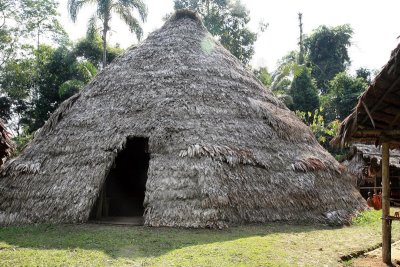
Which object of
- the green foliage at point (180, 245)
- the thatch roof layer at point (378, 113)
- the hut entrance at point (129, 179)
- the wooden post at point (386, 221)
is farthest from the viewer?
the hut entrance at point (129, 179)

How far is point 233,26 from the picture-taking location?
103 feet

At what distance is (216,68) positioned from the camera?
490 inches

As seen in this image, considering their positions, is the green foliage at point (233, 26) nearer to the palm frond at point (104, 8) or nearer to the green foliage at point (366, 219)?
the palm frond at point (104, 8)

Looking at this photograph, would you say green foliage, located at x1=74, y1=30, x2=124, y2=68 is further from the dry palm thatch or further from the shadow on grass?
the shadow on grass

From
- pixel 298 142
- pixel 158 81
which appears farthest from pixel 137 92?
pixel 298 142

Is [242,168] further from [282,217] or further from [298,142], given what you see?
[298,142]

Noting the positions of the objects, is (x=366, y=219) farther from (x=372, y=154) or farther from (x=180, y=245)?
(x=372, y=154)

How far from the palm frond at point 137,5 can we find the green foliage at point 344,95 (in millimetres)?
17482

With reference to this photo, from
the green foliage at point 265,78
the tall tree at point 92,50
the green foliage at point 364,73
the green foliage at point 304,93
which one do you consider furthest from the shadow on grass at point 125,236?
the green foliage at point 364,73

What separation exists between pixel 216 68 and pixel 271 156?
3551mm

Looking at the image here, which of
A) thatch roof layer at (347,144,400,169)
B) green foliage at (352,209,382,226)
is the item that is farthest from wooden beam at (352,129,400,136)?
thatch roof layer at (347,144,400,169)

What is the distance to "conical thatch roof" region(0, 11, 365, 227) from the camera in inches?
361

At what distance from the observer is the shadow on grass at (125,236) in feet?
22.5

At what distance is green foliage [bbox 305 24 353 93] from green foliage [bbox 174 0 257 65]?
10.7m
